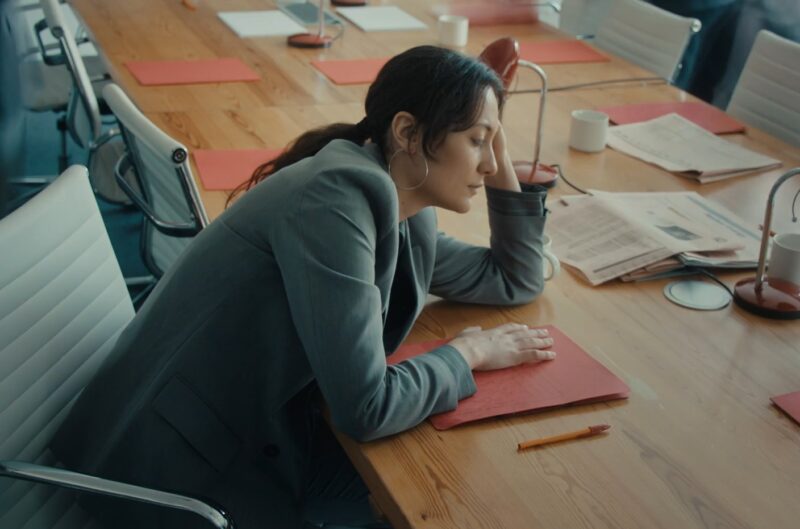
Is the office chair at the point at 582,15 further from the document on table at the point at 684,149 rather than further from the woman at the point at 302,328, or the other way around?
the woman at the point at 302,328

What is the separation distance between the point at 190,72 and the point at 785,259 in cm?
180

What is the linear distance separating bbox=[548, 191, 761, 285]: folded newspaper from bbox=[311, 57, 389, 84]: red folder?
993mm

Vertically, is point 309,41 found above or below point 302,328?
below

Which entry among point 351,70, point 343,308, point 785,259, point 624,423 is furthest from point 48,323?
point 351,70

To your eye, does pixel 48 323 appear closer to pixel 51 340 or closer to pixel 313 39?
pixel 51 340

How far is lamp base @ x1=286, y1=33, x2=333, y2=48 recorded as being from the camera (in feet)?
10.6

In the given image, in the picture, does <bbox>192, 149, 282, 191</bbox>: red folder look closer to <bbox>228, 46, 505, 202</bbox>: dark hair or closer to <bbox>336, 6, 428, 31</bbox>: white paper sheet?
<bbox>228, 46, 505, 202</bbox>: dark hair

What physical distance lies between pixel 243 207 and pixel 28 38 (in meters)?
2.90

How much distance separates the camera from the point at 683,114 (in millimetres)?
2705

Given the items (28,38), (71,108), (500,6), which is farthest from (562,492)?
(28,38)

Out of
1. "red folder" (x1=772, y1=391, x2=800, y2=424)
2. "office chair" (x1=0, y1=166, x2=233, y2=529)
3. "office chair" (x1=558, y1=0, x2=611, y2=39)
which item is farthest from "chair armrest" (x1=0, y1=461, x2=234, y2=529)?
"office chair" (x1=558, y1=0, x2=611, y2=39)

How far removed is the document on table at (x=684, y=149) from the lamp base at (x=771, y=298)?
566mm

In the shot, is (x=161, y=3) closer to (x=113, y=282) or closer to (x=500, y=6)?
(x=500, y=6)

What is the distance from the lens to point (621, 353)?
159 centimetres
